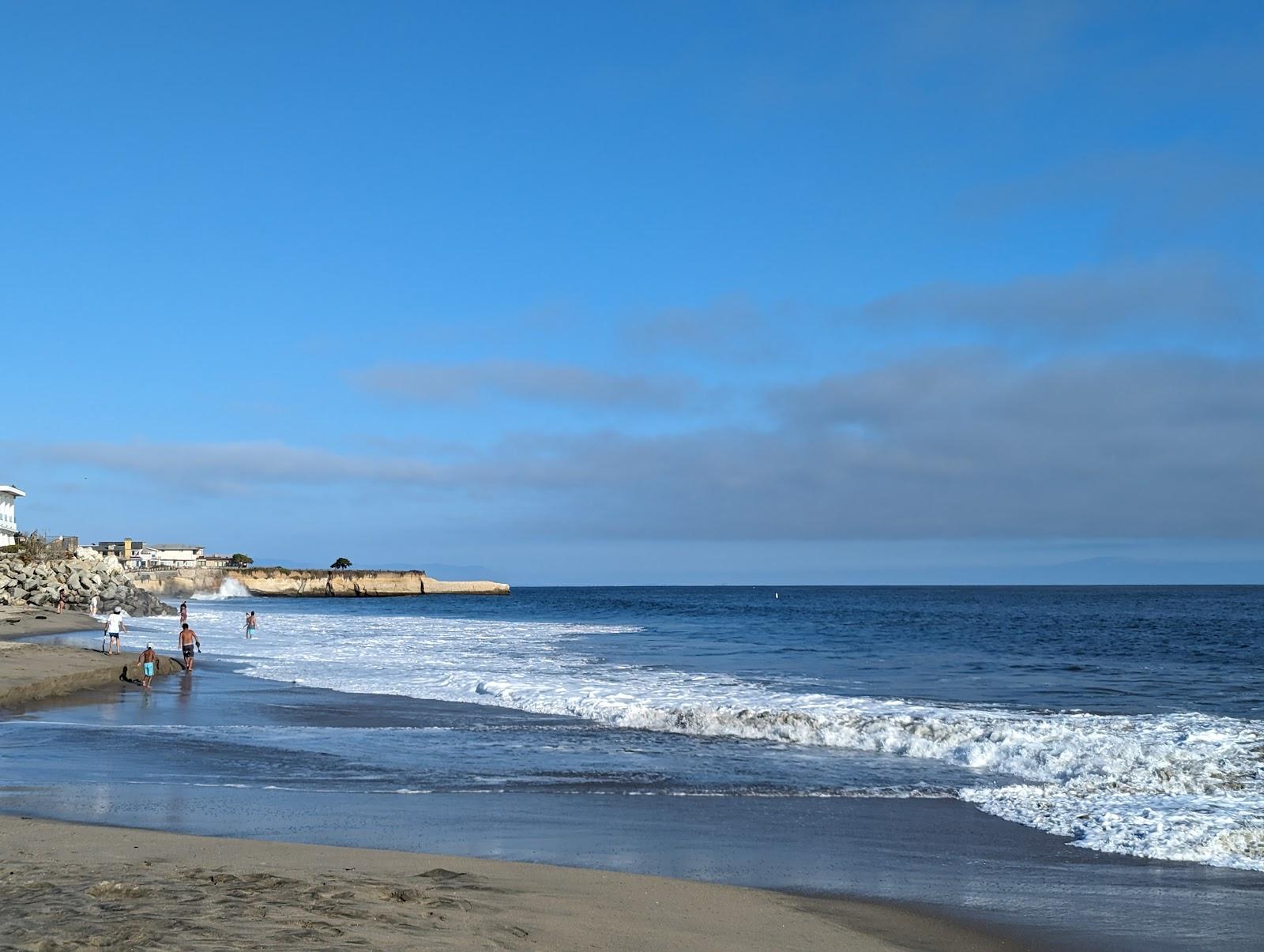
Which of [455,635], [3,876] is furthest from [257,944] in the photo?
[455,635]

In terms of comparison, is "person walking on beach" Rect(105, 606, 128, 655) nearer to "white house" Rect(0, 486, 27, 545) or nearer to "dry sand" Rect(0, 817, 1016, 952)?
"dry sand" Rect(0, 817, 1016, 952)

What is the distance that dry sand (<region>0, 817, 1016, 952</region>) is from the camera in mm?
5949

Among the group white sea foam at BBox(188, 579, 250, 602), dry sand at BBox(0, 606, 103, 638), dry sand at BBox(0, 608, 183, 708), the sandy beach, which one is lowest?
white sea foam at BBox(188, 579, 250, 602)

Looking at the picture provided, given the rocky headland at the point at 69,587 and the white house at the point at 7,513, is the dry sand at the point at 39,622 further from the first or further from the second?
the white house at the point at 7,513

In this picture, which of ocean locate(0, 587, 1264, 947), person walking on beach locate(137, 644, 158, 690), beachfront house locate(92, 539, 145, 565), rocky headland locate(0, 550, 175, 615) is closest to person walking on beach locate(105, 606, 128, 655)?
ocean locate(0, 587, 1264, 947)

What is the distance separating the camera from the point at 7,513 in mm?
82250

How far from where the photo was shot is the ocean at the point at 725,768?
31.3 feet

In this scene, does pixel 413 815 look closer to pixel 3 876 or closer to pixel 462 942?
pixel 3 876

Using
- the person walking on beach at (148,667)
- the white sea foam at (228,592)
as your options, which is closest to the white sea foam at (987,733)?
the person walking on beach at (148,667)

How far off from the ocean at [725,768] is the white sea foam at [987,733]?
63 mm

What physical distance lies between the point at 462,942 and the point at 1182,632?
5871 centimetres

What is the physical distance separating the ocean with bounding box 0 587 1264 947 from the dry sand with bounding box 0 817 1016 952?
85cm

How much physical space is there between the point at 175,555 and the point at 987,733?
14710 cm

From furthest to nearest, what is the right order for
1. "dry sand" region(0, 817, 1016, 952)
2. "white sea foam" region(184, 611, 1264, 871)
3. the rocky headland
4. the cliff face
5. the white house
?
1. the cliff face
2. the white house
3. the rocky headland
4. "white sea foam" region(184, 611, 1264, 871)
5. "dry sand" region(0, 817, 1016, 952)
